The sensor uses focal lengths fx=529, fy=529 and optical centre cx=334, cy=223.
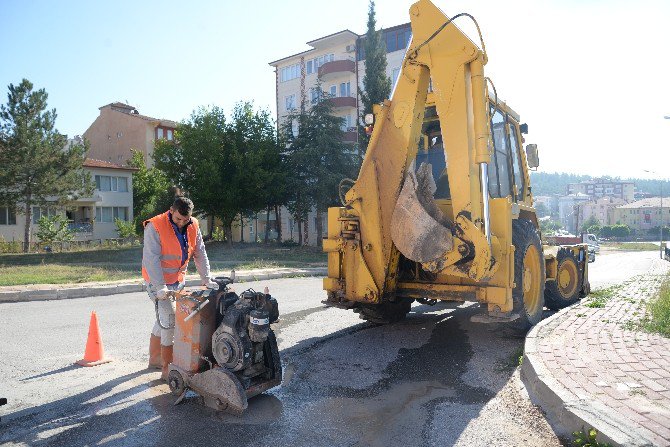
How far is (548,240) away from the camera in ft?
30.1

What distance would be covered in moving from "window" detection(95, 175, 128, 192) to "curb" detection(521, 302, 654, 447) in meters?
A: 42.8

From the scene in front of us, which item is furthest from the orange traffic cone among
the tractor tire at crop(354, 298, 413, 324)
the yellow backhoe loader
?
the tractor tire at crop(354, 298, 413, 324)

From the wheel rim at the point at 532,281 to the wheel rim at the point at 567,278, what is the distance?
202 cm

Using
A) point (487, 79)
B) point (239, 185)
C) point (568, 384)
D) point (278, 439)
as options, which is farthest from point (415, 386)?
point (239, 185)

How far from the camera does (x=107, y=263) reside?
20578 millimetres

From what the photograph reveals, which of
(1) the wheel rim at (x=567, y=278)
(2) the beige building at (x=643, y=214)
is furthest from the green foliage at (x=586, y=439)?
(2) the beige building at (x=643, y=214)

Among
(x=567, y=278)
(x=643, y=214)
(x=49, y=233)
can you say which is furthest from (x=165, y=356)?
(x=643, y=214)

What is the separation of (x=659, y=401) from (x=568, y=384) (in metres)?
0.65

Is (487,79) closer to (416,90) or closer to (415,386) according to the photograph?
(416,90)

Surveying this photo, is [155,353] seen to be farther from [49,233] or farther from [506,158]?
[49,233]

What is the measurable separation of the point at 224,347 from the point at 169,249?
1.29 meters

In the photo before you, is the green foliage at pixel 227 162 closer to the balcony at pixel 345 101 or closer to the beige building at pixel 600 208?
the balcony at pixel 345 101

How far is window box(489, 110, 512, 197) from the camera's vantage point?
7008mm

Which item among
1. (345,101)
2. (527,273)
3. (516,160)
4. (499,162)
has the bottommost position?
(527,273)
